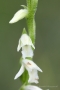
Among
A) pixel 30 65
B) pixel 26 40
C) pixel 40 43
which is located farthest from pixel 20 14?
pixel 40 43

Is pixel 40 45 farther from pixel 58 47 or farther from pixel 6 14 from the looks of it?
pixel 6 14

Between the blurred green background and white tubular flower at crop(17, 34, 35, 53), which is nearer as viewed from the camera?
white tubular flower at crop(17, 34, 35, 53)

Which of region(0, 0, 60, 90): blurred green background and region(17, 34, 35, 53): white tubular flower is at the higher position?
region(0, 0, 60, 90): blurred green background

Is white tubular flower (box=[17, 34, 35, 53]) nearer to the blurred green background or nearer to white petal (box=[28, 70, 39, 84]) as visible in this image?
white petal (box=[28, 70, 39, 84])

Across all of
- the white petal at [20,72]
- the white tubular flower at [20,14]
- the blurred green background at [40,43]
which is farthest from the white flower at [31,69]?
the blurred green background at [40,43]

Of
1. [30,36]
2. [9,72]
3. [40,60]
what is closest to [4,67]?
[9,72]

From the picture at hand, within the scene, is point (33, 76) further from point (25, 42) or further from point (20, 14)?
point (20, 14)

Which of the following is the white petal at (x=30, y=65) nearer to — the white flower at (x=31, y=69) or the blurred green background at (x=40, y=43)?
the white flower at (x=31, y=69)

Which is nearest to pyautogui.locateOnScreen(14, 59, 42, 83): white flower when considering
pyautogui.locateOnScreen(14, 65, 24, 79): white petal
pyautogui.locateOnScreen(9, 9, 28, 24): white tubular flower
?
pyautogui.locateOnScreen(14, 65, 24, 79): white petal
